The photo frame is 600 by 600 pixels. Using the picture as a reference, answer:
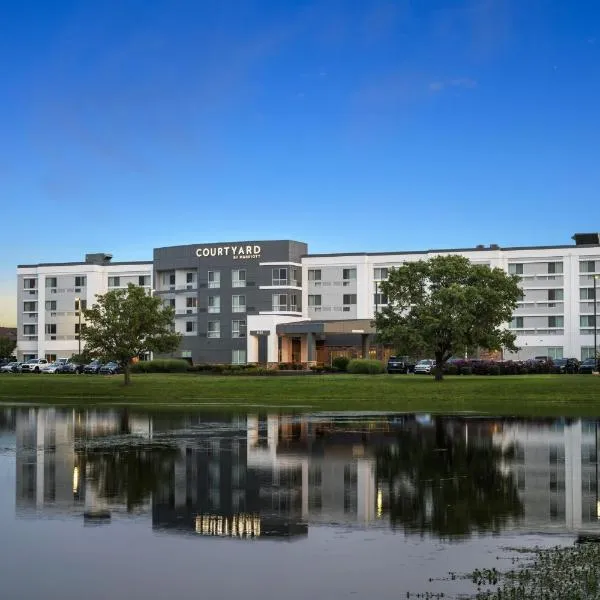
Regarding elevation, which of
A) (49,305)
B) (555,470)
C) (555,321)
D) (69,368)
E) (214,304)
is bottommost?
(555,470)

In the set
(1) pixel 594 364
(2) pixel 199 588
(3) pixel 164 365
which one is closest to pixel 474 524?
(2) pixel 199 588

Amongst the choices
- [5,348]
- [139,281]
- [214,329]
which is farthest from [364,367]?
[5,348]

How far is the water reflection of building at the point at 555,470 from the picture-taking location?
58.3 ft

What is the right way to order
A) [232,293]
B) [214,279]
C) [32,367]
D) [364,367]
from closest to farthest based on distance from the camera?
[364,367] → [232,293] → [214,279] → [32,367]

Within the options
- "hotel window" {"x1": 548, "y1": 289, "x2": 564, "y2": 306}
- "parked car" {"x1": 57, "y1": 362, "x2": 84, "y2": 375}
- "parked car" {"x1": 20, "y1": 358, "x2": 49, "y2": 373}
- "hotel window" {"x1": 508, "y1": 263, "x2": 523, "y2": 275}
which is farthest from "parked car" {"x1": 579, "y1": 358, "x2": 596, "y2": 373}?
"parked car" {"x1": 20, "y1": 358, "x2": 49, "y2": 373}

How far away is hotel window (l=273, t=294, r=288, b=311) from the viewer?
123 metres

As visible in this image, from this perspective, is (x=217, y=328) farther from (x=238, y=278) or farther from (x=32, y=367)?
(x=32, y=367)

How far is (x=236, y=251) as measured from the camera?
124 m

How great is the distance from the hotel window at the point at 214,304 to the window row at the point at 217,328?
1.57 metres


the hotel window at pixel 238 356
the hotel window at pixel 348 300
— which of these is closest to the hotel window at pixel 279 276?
the hotel window at pixel 348 300

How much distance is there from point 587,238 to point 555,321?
13.3m

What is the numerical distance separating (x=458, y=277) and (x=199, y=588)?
64.2m

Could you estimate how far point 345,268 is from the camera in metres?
128

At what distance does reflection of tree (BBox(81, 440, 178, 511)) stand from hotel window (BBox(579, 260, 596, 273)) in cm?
10027
